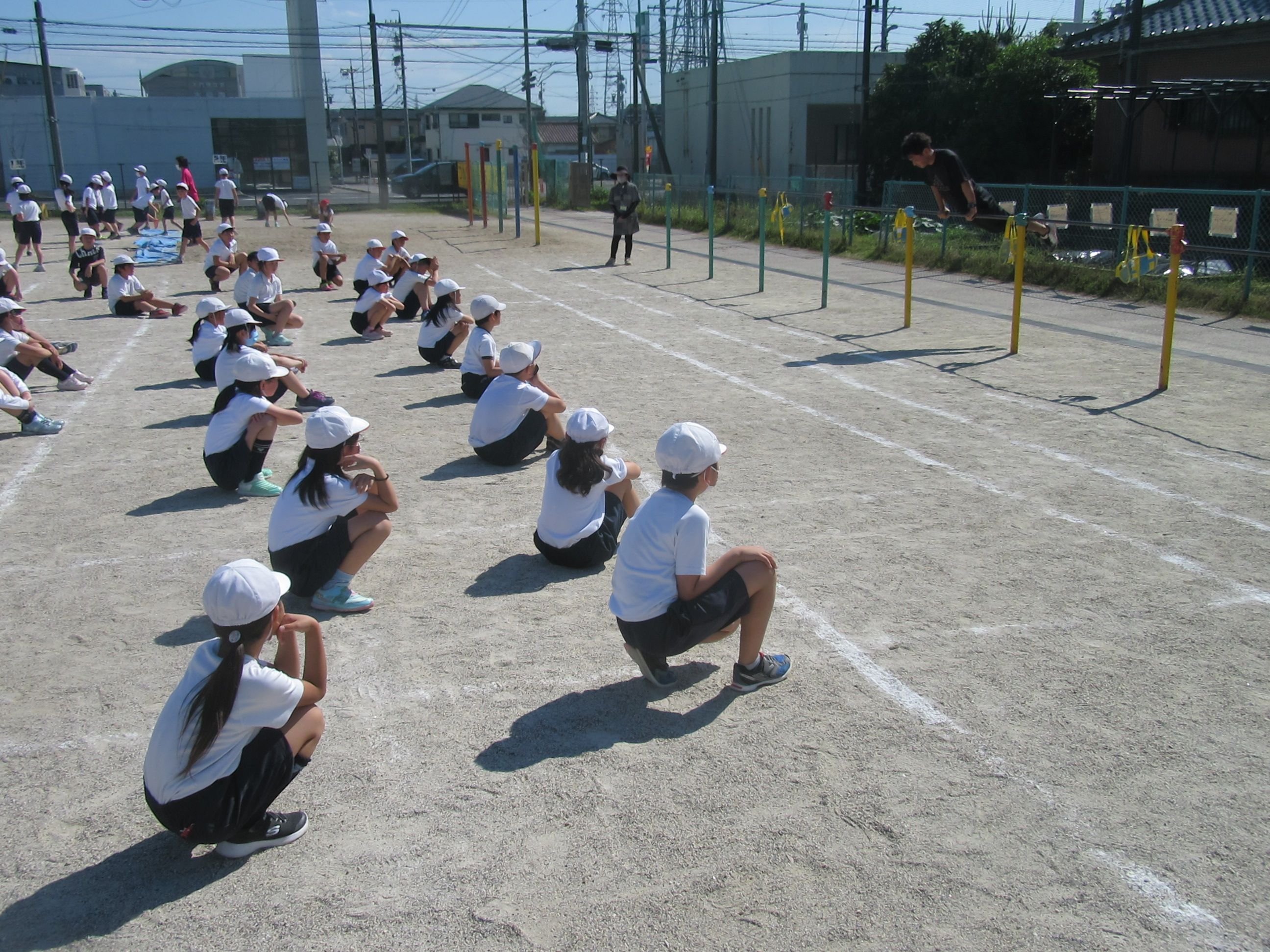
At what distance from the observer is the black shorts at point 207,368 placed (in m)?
10.9

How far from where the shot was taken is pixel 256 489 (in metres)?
7.45

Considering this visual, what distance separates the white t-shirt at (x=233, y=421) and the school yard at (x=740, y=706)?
1.39 feet

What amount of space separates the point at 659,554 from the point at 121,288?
1394cm

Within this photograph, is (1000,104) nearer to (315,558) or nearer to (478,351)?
(478,351)

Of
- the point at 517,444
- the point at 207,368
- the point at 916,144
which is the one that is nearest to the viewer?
the point at 517,444

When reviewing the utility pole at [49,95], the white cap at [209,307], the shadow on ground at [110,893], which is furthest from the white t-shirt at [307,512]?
the utility pole at [49,95]

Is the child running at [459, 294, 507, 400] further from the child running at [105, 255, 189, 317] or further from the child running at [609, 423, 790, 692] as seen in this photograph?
the child running at [105, 255, 189, 317]

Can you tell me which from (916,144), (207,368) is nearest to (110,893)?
(207,368)

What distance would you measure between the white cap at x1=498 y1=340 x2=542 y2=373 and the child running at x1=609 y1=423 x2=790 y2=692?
138 inches

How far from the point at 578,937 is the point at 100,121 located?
58678 mm

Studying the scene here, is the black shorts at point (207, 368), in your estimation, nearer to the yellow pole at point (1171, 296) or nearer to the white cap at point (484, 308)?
the white cap at point (484, 308)

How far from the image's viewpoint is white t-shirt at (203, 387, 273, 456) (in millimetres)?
7137

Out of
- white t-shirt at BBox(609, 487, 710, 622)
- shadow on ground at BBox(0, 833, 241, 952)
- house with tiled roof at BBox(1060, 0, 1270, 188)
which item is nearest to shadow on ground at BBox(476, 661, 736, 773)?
white t-shirt at BBox(609, 487, 710, 622)

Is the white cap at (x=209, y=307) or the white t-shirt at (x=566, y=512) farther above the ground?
the white cap at (x=209, y=307)
